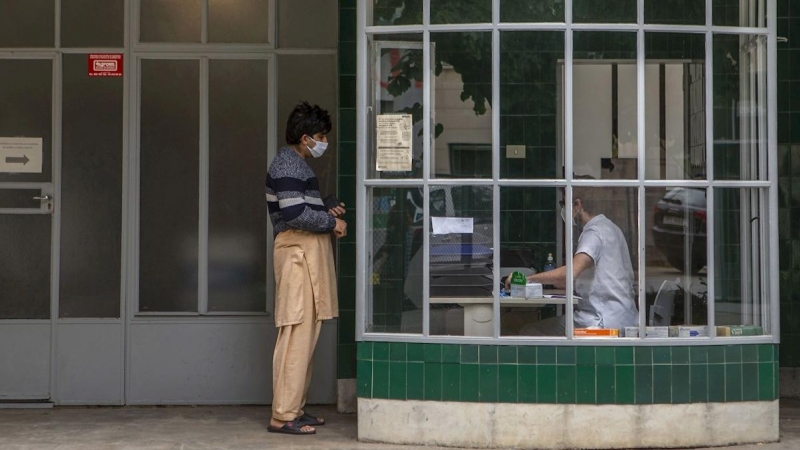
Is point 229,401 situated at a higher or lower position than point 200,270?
lower

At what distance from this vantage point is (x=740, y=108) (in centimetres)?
Result: 720

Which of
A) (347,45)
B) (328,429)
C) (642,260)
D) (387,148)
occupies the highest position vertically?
(347,45)

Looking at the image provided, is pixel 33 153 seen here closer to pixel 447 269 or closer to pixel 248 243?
pixel 248 243

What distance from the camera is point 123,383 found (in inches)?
330

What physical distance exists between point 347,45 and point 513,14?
1448 mm

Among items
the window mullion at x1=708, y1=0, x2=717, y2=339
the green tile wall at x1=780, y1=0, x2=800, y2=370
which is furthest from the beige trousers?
the green tile wall at x1=780, y1=0, x2=800, y2=370

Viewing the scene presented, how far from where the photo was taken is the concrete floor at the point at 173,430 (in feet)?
23.6

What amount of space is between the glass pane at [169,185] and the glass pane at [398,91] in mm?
1701

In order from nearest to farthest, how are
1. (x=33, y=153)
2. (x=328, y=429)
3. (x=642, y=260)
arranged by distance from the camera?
(x=642, y=260), (x=328, y=429), (x=33, y=153)

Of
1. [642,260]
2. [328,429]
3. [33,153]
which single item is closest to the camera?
[642,260]

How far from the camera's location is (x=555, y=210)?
7.09 meters

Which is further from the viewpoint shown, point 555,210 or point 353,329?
point 353,329

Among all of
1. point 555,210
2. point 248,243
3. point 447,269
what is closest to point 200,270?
point 248,243

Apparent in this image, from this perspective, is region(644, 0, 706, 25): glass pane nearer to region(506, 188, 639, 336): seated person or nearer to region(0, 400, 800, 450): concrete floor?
region(506, 188, 639, 336): seated person
